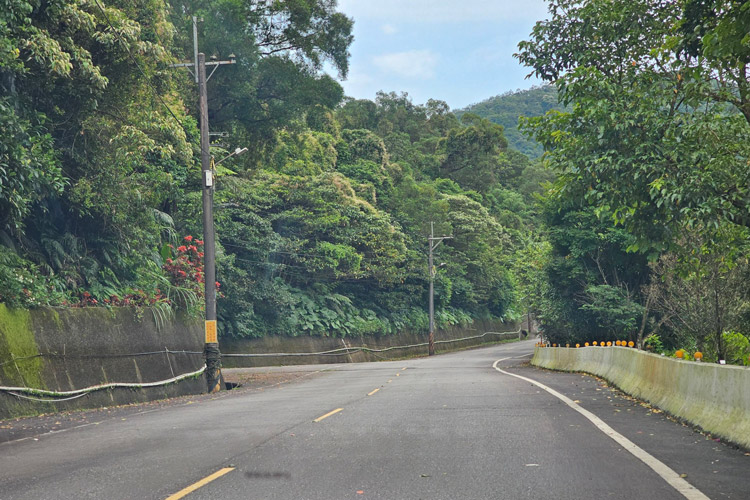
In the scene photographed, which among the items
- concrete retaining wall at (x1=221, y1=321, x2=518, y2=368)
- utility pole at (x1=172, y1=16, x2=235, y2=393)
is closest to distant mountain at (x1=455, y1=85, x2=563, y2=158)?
concrete retaining wall at (x1=221, y1=321, x2=518, y2=368)

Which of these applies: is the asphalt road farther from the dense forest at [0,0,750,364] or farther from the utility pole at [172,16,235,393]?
the utility pole at [172,16,235,393]

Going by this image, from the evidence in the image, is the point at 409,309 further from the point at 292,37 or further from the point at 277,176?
the point at 292,37

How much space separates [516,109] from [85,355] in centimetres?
15547

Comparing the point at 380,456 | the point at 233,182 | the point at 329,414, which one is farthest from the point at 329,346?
the point at 380,456

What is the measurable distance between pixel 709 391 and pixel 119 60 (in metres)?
16.1

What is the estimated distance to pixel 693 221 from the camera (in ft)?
41.5

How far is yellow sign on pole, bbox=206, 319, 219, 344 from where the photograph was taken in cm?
2191

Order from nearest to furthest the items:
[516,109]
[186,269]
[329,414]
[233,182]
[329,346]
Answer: [329,414], [186,269], [233,182], [329,346], [516,109]

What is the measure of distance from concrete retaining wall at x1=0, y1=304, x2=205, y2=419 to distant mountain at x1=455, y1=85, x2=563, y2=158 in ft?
413

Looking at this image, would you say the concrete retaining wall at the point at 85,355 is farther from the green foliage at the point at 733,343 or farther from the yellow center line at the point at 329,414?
the green foliage at the point at 733,343

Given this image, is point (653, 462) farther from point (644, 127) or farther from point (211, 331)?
point (211, 331)

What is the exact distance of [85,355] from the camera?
1727 centimetres

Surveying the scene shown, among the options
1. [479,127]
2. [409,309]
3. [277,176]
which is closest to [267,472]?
[277,176]

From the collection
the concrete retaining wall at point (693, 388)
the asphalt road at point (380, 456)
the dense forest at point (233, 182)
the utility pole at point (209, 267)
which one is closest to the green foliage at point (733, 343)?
the concrete retaining wall at point (693, 388)
